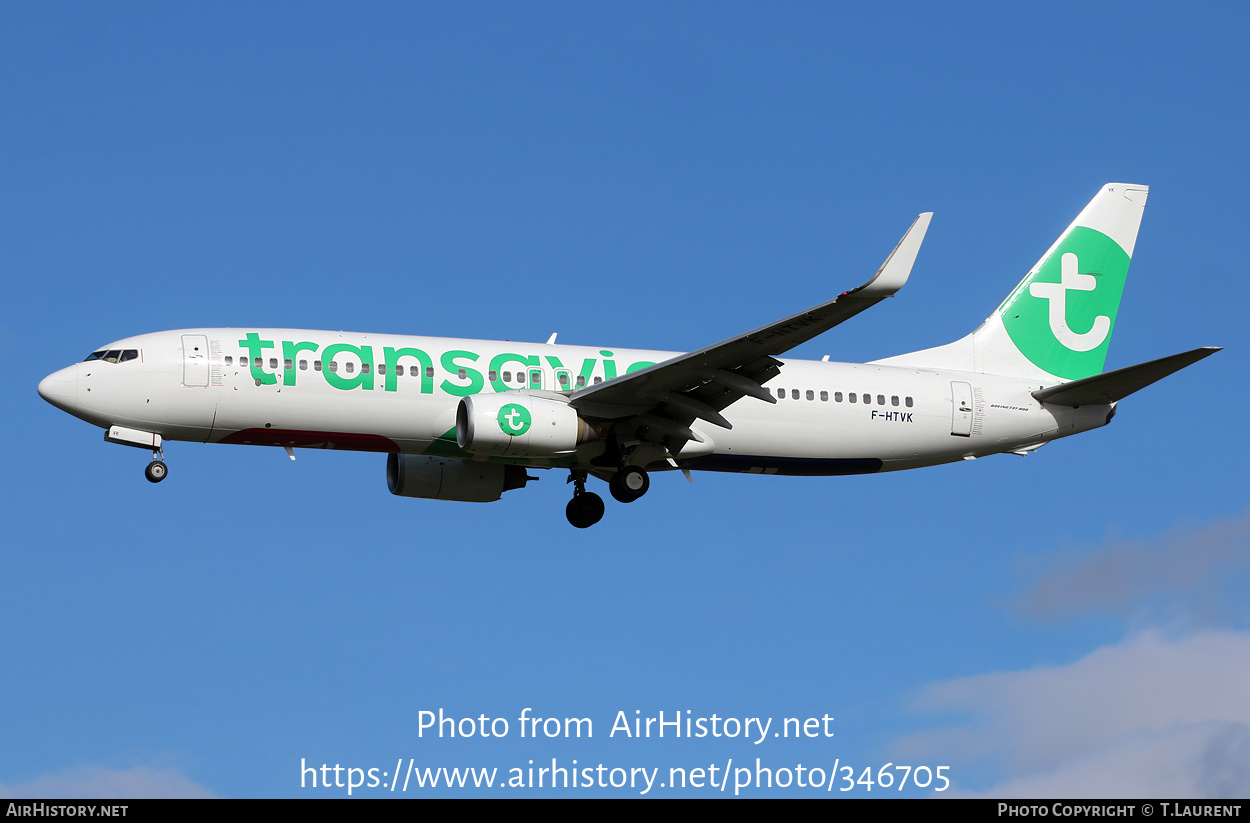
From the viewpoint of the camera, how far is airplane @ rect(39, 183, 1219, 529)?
3297 centimetres

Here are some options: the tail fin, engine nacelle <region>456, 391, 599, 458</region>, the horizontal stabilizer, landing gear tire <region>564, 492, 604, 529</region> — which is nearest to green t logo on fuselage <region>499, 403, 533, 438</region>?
engine nacelle <region>456, 391, 599, 458</region>

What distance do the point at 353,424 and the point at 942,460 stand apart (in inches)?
593

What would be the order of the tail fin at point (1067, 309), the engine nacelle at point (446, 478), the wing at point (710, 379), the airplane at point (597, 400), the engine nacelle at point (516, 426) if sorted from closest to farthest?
the wing at point (710, 379) → the engine nacelle at point (516, 426) → the airplane at point (597, 400) → the engine nacelle at point (446, 478) → the tail fin at point (1067, 309)

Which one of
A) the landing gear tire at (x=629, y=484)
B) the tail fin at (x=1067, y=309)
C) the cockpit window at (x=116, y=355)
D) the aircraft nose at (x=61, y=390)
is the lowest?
the landing gear tire at (x=629, y=484)

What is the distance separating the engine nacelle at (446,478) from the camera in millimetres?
37469

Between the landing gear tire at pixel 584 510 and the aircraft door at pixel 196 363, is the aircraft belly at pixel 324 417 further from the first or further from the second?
the landing gear tire at pixel 584 510

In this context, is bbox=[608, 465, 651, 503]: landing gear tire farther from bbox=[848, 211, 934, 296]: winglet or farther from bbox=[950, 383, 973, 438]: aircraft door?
bbox=[848, 211, 934, 296]: winglet

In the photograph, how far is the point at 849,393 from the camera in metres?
37.1

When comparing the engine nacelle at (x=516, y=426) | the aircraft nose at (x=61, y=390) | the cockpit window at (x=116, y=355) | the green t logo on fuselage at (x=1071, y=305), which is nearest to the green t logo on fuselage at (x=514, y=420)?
the engine nacelle at (x=516, y=426)

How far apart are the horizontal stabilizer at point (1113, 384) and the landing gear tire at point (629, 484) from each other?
10.6 m
